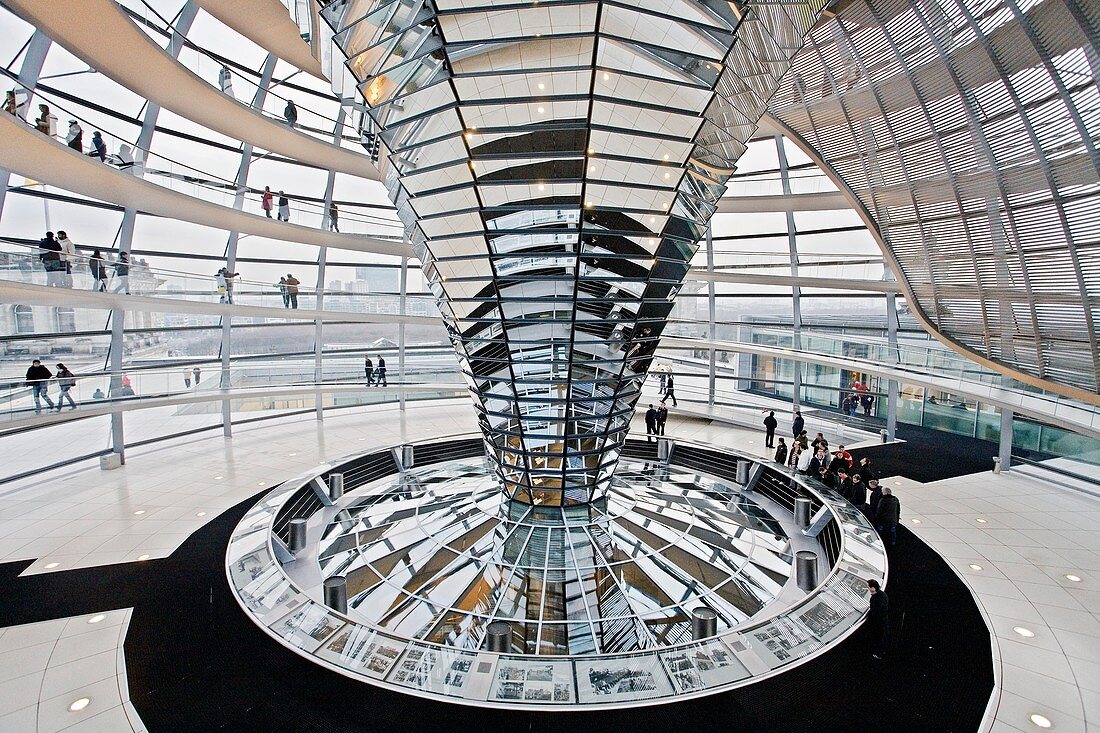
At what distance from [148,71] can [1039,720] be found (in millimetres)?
20246

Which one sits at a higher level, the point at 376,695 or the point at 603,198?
the point at 603,198

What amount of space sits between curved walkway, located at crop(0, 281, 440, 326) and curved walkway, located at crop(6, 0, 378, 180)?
5.24 m

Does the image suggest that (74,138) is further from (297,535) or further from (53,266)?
(297,535)

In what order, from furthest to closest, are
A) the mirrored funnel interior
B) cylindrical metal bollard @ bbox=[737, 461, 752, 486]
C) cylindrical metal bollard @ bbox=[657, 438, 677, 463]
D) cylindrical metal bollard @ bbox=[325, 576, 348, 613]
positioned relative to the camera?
cylindrical metal bollard @ bbox=[657, 438, 677, 463] < cylindrical metal bollard @ bbox=[737, 461, 752, 486] < cylindrical metal bollard @ bbox=[325, 576, 348, 613] < the mirrored funnel interior

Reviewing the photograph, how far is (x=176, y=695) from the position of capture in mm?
7574

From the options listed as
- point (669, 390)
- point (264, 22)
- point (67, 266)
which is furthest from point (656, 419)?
point (67, 266)

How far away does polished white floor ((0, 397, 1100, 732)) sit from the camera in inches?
316

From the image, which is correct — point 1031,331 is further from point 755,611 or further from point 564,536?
point 564,536

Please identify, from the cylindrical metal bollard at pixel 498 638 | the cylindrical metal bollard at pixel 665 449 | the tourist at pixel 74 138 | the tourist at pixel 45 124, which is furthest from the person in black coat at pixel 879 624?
the tourist at pixel 74 138

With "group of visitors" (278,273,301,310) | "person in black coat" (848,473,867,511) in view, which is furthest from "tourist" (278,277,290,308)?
"person in black coat" (848,473,867,511)

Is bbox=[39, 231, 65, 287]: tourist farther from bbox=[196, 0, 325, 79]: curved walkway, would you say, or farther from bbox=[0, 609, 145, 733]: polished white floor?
bbox=[0, 609, 145, 733]: polished white floor

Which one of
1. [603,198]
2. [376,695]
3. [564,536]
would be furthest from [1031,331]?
[376,695]

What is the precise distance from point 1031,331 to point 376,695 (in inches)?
598

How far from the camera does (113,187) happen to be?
1423cm
